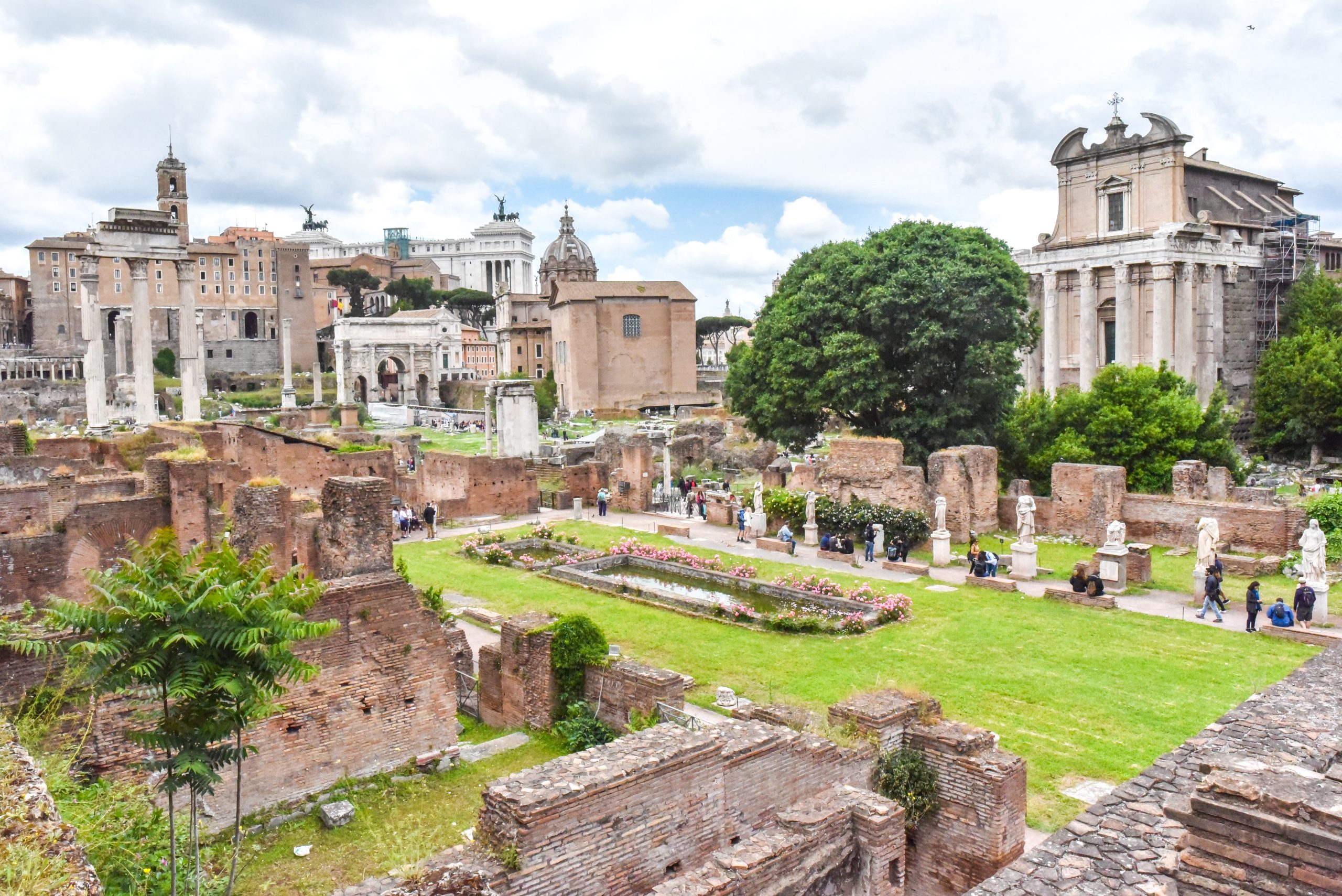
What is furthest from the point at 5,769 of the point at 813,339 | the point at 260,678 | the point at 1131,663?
the point at 813,339

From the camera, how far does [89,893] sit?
4125 mm

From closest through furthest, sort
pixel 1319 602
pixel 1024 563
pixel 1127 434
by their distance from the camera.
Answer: pixel 1319 602 < pixel 1024 563 < pixel 1127 434

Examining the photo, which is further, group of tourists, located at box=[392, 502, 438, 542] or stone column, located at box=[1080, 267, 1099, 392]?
stone column, located at box=[1080, 267, 1099, 392]

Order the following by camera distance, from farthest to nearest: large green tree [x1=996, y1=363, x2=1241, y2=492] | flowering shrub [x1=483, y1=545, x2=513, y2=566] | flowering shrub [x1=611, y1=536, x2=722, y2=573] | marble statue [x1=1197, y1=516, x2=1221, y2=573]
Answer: large green tree [x1=996, y1=363, x2=1241, y2=492] → flowering shrub [x1=483, y1=545, x2=513, y2=566] → flowering shrub [x1=611, y1=536, x2=722, y2=573] → marble statue [x1=1197, y1=516, x2=1221, y2=573]

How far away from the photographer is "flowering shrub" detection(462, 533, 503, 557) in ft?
75.6

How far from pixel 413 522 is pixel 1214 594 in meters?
19.5

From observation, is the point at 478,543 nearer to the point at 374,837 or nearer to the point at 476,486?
the point at 476,486

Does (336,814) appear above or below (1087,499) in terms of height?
below

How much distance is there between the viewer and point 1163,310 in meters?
40.9

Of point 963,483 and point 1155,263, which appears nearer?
point 963,483

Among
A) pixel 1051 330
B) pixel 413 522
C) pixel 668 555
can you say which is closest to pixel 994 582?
pixel 668 555

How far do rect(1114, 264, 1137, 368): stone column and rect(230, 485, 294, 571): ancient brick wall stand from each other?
38166 millimetres

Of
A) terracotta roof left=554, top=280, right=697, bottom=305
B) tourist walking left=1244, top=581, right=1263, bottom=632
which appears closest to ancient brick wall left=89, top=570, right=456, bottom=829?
tourist walking left=1244, top=581, right=1263, bottom=632

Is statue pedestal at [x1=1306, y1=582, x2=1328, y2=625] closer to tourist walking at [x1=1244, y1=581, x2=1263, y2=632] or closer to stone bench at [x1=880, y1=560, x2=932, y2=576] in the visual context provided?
tourist walking at [x1=1244, y1=581, x2=1263, y2=632]
